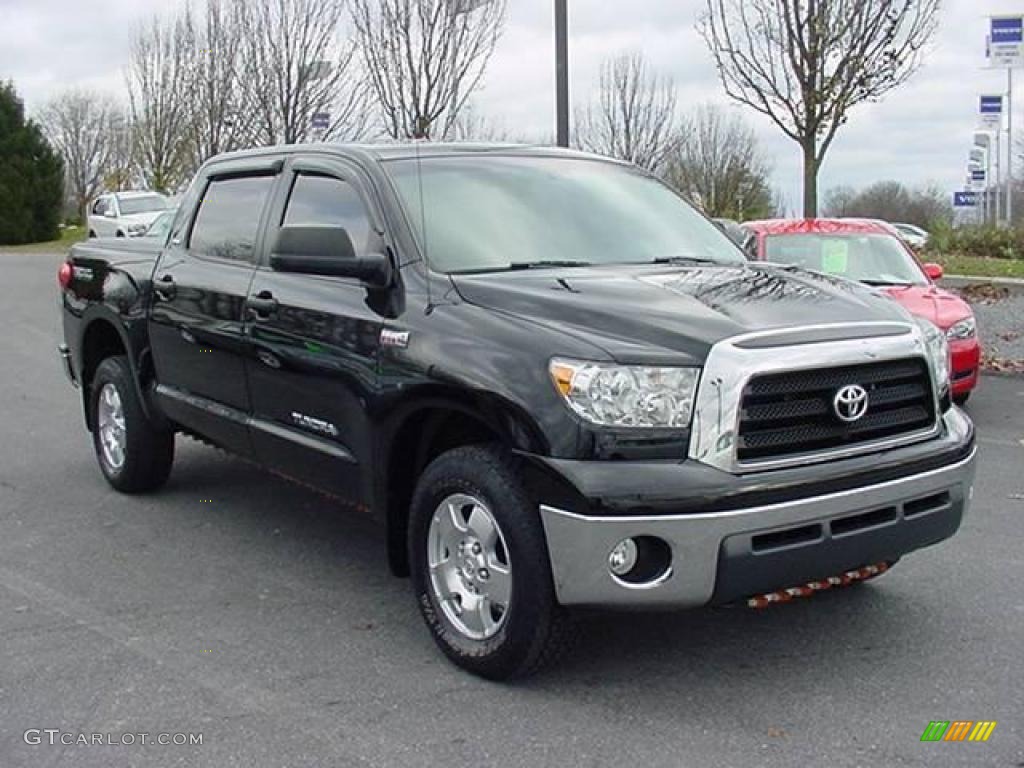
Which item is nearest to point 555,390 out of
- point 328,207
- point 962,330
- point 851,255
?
point 328,207

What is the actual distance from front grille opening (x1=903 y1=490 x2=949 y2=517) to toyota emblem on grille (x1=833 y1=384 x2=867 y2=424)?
0.37 metres

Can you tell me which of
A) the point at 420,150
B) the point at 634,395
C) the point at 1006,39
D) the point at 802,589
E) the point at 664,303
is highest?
the point at 1006,39

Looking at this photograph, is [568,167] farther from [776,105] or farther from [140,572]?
[776,105]

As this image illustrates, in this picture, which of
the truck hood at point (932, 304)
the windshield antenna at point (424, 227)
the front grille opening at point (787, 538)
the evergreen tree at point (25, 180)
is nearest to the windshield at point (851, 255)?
the truck hood at point (932, 304)

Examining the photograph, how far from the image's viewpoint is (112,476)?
666 centimetres

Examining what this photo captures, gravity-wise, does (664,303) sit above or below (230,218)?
below

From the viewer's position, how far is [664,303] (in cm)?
388

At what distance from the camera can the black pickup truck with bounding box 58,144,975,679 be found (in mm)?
3512

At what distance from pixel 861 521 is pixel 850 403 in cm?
38

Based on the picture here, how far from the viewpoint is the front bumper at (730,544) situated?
346cm

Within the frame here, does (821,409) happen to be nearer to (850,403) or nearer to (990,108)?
(850,403)

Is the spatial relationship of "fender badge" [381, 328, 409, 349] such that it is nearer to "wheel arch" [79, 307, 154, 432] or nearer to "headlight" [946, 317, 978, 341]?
"wheel arch" [79, 307, 154, 432]

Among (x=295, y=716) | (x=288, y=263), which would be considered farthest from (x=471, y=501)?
(x=288, y=263)

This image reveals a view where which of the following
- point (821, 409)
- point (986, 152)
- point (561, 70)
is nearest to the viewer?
point (821, 409)
